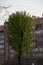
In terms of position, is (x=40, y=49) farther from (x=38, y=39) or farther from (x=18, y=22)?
(x=18, y=22)

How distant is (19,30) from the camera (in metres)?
35.5

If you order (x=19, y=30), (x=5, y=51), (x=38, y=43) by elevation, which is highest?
(x=19, y=30)

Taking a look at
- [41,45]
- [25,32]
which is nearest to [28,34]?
[25,32]

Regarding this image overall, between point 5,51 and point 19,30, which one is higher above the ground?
point 19,30

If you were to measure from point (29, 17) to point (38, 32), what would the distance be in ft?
79.9

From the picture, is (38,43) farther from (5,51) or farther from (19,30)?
(19,30)

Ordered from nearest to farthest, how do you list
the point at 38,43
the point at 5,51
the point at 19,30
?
the point at 19,30 < the point at 38,43 < the point at 5,51

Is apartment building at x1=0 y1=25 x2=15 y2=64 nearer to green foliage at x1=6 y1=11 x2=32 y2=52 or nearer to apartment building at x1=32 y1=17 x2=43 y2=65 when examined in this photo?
apartment building at x1=32 y1=17 x2=43 y2=65

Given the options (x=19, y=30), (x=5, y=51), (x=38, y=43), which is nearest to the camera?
(x=19, y=30)

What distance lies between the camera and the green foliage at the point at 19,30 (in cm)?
3506

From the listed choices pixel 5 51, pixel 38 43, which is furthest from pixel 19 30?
pixel 5 51

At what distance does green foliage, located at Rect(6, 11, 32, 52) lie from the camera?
115ft

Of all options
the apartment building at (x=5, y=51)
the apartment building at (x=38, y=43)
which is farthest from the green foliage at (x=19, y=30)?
the apartment building at (x=5, y=51)

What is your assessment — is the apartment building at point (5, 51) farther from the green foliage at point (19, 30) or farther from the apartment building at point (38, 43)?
the green foliage at point (19, 30)
